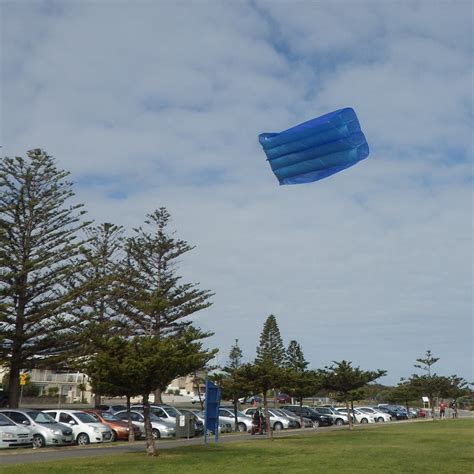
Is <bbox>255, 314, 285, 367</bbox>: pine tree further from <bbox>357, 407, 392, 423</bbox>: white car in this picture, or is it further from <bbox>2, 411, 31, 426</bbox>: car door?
<bbox>2, 411, 31, 426</bbox>: car door

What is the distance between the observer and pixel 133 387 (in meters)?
17.6

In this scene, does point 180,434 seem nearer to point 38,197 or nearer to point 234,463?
point 234,463

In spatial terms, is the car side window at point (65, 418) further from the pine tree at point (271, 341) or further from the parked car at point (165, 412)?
the pine tree at point (271, 341)

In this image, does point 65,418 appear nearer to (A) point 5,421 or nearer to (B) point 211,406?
(A) point 5,421

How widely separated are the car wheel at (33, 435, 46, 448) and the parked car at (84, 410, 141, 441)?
394 centimetres

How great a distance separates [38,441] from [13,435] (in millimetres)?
1102

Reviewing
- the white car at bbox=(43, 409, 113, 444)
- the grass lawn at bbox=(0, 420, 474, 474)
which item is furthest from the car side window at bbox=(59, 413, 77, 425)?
the grass lawn at bbox=(0, 420, 474, 474)

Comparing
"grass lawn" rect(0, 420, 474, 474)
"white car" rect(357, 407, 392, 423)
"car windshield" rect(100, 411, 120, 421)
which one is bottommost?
"grass lawn" rect(0, 420, 474, 474)

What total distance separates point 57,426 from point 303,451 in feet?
27.6

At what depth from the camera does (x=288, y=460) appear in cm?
1532

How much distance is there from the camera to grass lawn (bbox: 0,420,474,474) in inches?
527

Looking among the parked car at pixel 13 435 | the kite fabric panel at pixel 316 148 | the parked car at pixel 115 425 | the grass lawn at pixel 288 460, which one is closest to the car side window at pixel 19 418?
the parked car at pixel 13 435

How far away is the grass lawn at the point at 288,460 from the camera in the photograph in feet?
43.9

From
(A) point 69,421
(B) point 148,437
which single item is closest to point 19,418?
(A) point 69,421
